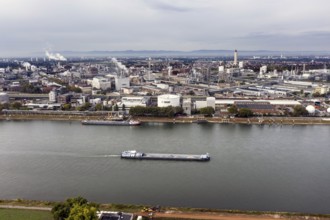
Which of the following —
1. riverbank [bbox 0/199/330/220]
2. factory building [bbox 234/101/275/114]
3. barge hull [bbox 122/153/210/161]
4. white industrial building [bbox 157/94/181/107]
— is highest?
white industrial building [bbox 157/94/181/107]

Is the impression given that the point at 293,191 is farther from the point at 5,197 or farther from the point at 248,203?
the point at 5,197

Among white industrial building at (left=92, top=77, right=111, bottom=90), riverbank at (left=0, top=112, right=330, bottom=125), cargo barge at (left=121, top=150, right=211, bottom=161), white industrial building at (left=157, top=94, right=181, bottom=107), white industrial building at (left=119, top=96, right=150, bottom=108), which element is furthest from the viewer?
white industrial building at (left=92, top=77, right=111, bottom=90)

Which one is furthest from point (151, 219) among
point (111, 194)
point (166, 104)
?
point (166, 104)

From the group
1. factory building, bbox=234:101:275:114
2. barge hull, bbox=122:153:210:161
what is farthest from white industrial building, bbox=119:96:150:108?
barge hull, bbox=122:153:210:161

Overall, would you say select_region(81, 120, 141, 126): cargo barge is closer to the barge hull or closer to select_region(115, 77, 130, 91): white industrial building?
the barge hull

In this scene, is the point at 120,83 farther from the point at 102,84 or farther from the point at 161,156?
the point at 161,156

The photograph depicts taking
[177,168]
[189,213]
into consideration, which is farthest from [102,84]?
[189,213]

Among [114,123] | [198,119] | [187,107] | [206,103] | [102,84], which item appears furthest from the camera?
[102,84]
